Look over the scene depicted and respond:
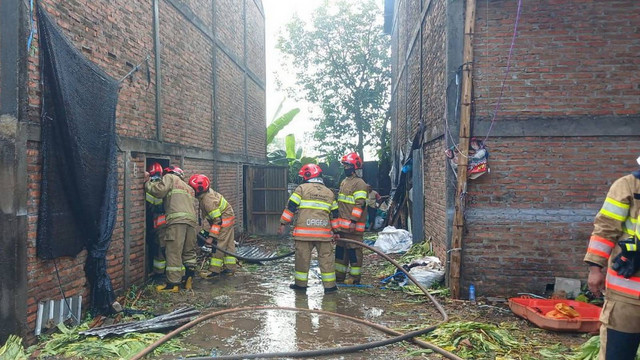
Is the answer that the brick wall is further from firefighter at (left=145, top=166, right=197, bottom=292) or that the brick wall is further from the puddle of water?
firefighter at (left=145, top=166, right=197, bottom=292)

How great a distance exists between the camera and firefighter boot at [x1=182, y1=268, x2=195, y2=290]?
7172mm

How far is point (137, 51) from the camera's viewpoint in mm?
6906

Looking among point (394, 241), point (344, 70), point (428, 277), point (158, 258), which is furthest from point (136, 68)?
point (344, 70)

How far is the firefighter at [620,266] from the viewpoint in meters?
3.04

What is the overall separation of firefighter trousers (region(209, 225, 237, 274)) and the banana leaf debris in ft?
6.99

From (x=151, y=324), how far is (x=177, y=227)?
2.23 m

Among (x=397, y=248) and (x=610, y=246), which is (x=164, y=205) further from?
(x=610, y=246)

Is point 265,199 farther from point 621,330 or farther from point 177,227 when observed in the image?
point 621,330

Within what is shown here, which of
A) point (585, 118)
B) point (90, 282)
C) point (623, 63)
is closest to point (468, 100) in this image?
point (585, 118)

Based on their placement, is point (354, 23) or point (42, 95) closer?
point (42, 95)

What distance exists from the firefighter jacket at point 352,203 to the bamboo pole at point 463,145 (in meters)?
1.59

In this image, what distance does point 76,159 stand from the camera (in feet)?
16.3

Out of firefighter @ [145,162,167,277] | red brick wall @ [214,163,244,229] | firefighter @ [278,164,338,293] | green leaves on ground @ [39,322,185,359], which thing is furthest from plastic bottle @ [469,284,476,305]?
red brick wall @ [214,163,244,229]

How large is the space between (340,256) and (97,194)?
3.97m
